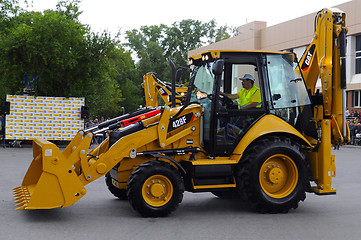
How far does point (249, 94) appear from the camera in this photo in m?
8.49

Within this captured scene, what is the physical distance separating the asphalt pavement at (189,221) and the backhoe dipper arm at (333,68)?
151cm

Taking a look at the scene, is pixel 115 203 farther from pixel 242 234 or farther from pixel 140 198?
pixel 242 234

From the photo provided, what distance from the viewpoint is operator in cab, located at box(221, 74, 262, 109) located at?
843cm

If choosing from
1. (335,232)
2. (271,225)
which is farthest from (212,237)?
(335,232)

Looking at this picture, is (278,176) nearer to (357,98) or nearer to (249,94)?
(249,94)

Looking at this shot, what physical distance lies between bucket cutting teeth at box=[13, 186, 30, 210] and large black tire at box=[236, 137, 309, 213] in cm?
332

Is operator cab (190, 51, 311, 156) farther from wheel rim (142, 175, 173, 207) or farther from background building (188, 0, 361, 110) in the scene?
background building (188, 0, 361, 110)

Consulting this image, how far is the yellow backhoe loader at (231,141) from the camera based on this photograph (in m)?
7.75

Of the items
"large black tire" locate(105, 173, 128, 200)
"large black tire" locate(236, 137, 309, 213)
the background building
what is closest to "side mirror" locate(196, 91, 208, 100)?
"large black tire" locate(236, 137, 309, 213)

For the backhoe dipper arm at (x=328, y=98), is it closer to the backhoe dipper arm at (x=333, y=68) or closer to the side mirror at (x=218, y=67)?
the backhoe dipper arm at (x=333, y=68)

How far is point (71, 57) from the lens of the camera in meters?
26.7

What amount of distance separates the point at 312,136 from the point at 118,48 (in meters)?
21.3

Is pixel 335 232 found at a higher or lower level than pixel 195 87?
lower

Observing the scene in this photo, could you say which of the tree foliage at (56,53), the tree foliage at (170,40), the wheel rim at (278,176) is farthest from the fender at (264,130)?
the tree foliage at (170,40)
